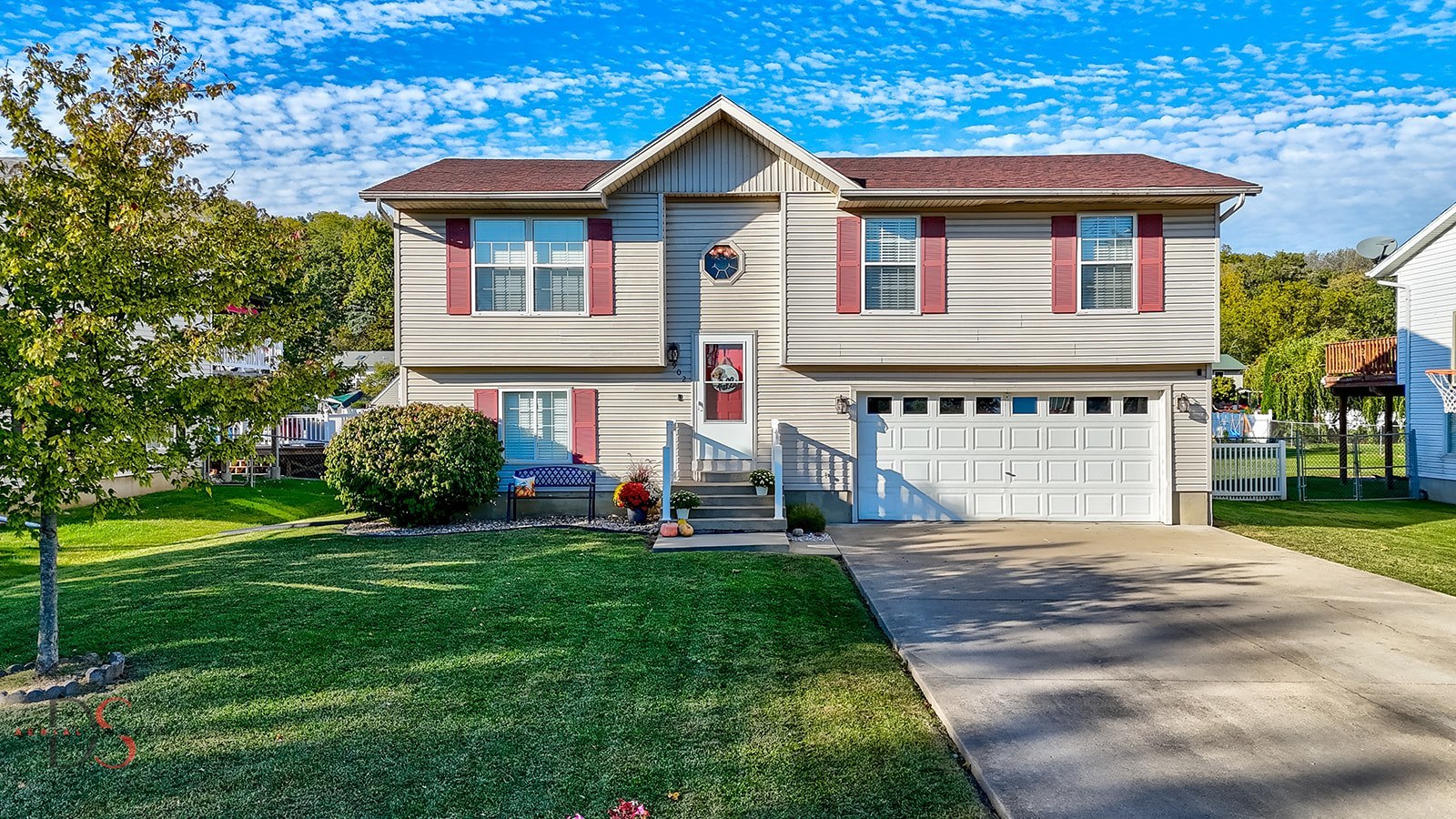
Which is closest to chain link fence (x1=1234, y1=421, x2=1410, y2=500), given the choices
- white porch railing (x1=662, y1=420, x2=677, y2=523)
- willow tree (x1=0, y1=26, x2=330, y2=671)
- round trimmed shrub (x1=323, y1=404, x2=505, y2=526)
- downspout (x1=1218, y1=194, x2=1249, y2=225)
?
downspout (x1=1218, y1=194, x2=1249, y2=225)

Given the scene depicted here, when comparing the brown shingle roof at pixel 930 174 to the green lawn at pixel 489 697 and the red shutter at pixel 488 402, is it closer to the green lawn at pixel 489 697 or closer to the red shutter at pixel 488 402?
the red shutter at pixel 488 402

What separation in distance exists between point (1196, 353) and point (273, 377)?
1279 centimetres

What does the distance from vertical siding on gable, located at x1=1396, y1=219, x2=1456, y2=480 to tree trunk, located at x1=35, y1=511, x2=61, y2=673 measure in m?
22.3

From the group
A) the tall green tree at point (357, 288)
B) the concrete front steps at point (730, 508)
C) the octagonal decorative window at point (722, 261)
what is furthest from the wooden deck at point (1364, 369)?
the tall green tree at point (357, 288)

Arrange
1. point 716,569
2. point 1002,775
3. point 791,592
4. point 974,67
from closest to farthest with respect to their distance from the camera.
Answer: point 1002,775
point 791,592
point 716,569
point 974,67

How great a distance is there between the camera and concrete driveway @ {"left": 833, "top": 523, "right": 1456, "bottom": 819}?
4199mm

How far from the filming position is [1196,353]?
42.3 feet

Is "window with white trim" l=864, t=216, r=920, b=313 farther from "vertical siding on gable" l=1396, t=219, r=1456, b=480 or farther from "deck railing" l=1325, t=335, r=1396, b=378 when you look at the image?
"deck railing" l=1325, t=335, r=1396, b=378

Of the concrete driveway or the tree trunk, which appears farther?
the tree trunk

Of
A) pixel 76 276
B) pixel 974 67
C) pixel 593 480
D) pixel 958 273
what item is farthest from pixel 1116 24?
pixel 76 276

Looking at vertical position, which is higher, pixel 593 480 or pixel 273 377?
pixel 273 377

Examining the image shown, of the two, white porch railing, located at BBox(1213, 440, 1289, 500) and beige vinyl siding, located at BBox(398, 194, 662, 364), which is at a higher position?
beige vinyl siding, located at BBox(398, 194, 662, 364)

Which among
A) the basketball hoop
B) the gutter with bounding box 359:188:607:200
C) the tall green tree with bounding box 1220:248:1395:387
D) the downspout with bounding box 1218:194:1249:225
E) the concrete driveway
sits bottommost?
the concrete driveway

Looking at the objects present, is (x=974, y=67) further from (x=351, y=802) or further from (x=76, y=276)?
(x=351, y=802)
